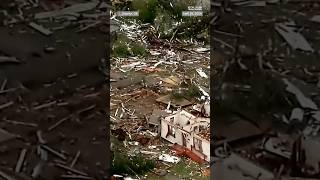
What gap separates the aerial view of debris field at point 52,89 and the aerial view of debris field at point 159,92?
1366mm

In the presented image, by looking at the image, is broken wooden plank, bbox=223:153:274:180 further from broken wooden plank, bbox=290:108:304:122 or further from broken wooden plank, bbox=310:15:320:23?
broken wooden plank, bbox=310:15:320:23

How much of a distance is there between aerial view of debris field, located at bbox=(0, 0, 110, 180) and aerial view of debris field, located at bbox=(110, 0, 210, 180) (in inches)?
53.8

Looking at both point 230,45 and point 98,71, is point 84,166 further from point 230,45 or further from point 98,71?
point 230,45

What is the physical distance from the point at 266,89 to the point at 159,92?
2.27m

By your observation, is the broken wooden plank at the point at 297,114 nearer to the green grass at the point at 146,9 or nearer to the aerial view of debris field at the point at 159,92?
the aerial view of debris field at the point at 159,92

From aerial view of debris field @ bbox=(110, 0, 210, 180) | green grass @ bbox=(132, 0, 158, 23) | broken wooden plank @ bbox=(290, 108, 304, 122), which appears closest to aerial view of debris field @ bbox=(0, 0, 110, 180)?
broken wooden plank @ bbox=(290, 108, 304, 122)

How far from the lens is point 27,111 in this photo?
86 centimetres

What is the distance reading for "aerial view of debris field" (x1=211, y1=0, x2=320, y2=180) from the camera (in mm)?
837

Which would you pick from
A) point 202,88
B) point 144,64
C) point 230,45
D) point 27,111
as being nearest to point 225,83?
point 230,45

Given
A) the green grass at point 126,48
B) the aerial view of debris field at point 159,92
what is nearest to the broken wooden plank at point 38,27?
the aerial view of debris field at point 159,92

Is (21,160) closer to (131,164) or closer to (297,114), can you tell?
(297,114)

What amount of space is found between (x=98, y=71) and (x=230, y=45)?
0.19 m

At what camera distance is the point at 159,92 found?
3.13m

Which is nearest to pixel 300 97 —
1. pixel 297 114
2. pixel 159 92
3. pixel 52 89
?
pixel 297 114
